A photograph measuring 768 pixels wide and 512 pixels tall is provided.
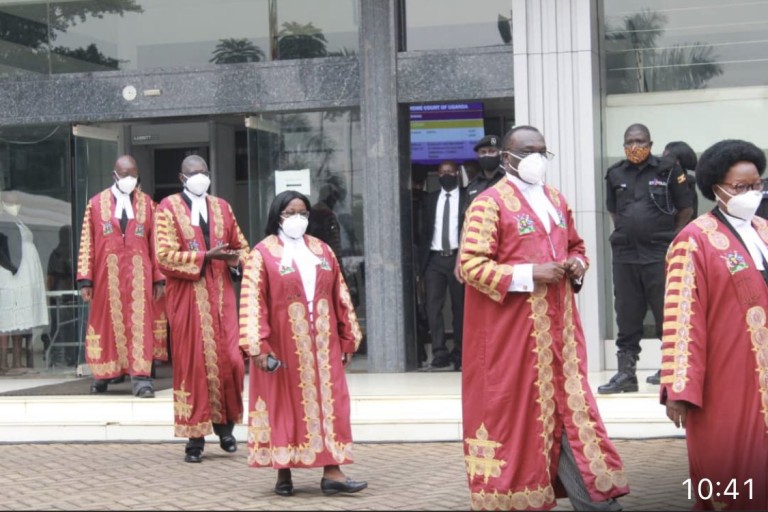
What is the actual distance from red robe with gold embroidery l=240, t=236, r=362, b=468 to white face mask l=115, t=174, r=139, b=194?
14.5 feet

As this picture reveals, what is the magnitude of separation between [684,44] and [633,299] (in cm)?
360

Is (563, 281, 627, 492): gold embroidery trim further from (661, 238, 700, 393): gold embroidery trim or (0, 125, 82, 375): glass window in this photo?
(0, 125, 82, 375): glass window

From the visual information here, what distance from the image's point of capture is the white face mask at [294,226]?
29.5ft

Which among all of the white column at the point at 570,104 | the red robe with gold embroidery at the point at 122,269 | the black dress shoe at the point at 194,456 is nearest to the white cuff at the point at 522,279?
the black dress shoe at the point at 194,456

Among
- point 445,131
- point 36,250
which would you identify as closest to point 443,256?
point 445,131

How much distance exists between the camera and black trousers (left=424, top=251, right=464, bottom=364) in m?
14.2

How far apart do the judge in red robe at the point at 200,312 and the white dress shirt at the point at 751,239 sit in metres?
4.63

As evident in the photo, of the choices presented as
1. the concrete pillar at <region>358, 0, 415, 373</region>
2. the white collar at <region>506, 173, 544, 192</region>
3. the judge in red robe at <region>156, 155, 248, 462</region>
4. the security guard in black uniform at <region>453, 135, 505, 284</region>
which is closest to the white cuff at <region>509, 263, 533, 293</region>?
the white collar at <region>506, 173, 544, 192</region>

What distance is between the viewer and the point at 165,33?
15516 millimetres

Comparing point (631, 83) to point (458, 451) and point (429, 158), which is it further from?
point (458, 451)

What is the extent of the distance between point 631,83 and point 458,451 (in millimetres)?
5157

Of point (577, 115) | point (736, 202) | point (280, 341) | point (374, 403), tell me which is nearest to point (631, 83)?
point (577, 115)

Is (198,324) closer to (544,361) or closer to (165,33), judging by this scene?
(544,361)

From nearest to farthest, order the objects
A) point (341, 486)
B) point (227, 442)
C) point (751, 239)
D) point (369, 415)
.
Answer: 1. point (751, 239)
2. point (341, 486)
3. point (227, 442)
4. point (369, 415)
